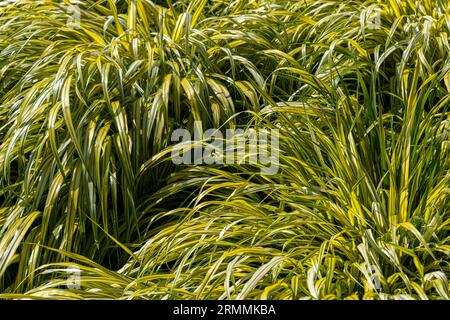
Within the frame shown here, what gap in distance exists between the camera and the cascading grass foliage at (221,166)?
7.52 ft

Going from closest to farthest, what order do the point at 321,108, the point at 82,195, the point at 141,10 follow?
the point at 82,195
the point at 321,108
the point at 141,10

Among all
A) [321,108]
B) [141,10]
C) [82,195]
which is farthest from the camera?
[141,10]

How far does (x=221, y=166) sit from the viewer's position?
2807mm

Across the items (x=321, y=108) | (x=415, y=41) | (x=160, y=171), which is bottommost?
(x=160, y=171)

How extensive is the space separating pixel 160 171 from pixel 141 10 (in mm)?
697

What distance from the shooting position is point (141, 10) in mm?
3139

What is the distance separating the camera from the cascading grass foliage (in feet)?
7.52

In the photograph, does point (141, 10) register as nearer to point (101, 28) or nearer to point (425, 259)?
point (101, 28)

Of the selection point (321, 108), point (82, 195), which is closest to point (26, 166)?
point (82, 195)

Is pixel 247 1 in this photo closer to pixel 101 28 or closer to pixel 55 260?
pixel 101 28

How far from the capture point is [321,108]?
9.24 ft

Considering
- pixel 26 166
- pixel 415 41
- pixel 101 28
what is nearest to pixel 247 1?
pixel 101 28
